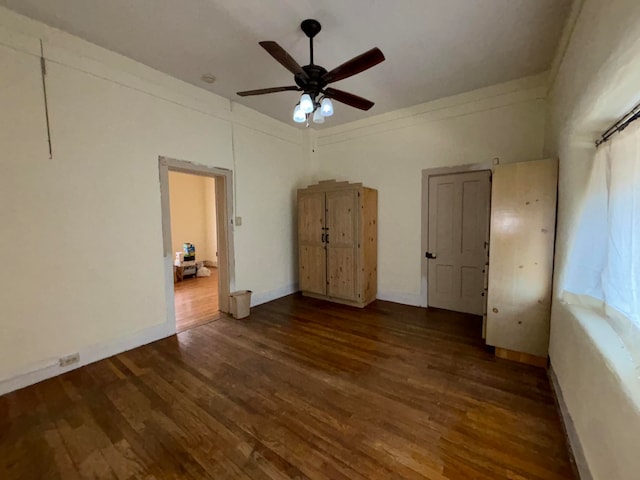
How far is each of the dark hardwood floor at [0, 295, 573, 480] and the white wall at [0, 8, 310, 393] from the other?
40cm

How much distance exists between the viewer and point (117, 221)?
2.82 m

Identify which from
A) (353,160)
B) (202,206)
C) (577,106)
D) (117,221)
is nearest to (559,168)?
(577,106)

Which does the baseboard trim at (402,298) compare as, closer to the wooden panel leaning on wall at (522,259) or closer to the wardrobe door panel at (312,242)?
the wardrobe door panel at (312,242)

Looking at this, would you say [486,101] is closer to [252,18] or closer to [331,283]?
[252,18]

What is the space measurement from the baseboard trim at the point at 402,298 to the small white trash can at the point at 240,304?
219 centimetres

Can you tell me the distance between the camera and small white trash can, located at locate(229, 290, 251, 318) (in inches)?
149

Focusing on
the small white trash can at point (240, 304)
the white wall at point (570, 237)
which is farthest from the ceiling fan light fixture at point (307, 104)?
the small white trash can at point (240, 304)

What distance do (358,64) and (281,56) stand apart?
579mm

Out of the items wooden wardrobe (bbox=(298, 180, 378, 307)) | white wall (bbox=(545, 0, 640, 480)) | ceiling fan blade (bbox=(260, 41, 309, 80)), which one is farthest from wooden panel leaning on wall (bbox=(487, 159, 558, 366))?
ceiling fan blade (bbox=(260, 41, 309, 80))

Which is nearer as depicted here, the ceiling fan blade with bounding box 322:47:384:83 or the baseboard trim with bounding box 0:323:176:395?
the ceiling fan blade with bounding box 322:47:384:83

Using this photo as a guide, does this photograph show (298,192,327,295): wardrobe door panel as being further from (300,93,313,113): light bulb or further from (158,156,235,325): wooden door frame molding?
(300,93,313,113): light bulb

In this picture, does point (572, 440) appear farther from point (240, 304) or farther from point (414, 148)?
point (414, 148)

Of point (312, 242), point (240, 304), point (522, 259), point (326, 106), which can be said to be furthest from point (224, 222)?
point (522, 259)

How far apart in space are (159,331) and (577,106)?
4.38 meters
